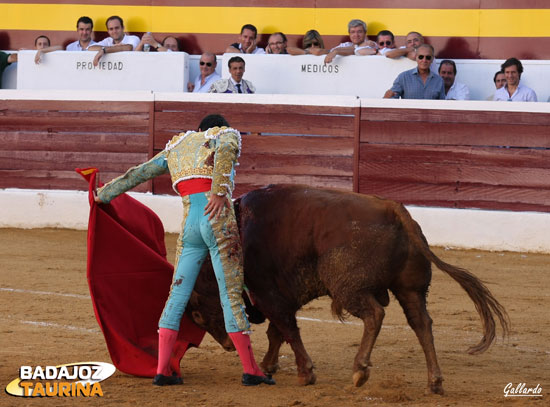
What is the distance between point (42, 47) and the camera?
9.77m

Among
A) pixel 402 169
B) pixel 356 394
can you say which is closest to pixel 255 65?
pixel 402 169

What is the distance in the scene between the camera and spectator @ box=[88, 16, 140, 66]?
30.9ft

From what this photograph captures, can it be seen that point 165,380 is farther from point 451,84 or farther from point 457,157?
point 451,84

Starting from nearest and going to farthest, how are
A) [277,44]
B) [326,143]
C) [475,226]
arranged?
1. [475,226]
2. [326,143]
3. [277,44]

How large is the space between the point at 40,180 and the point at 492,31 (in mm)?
4782

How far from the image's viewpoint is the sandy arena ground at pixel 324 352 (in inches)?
145

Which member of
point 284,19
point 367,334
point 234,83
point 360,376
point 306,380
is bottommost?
point 306,380

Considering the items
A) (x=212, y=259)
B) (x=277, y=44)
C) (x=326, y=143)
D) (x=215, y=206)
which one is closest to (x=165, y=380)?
(x=212, y=259)

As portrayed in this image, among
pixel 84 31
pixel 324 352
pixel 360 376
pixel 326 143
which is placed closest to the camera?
pixel 360 376

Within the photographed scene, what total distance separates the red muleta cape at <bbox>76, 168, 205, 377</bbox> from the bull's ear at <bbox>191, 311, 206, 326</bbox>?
0.23 ft

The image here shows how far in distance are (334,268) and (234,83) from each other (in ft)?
17.4

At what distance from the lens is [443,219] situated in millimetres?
8500

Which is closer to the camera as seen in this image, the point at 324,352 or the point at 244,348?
the point at 244,348

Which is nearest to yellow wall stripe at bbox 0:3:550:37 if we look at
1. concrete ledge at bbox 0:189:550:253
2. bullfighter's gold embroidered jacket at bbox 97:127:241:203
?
concrete ledge at bbox 0:189:550:253
